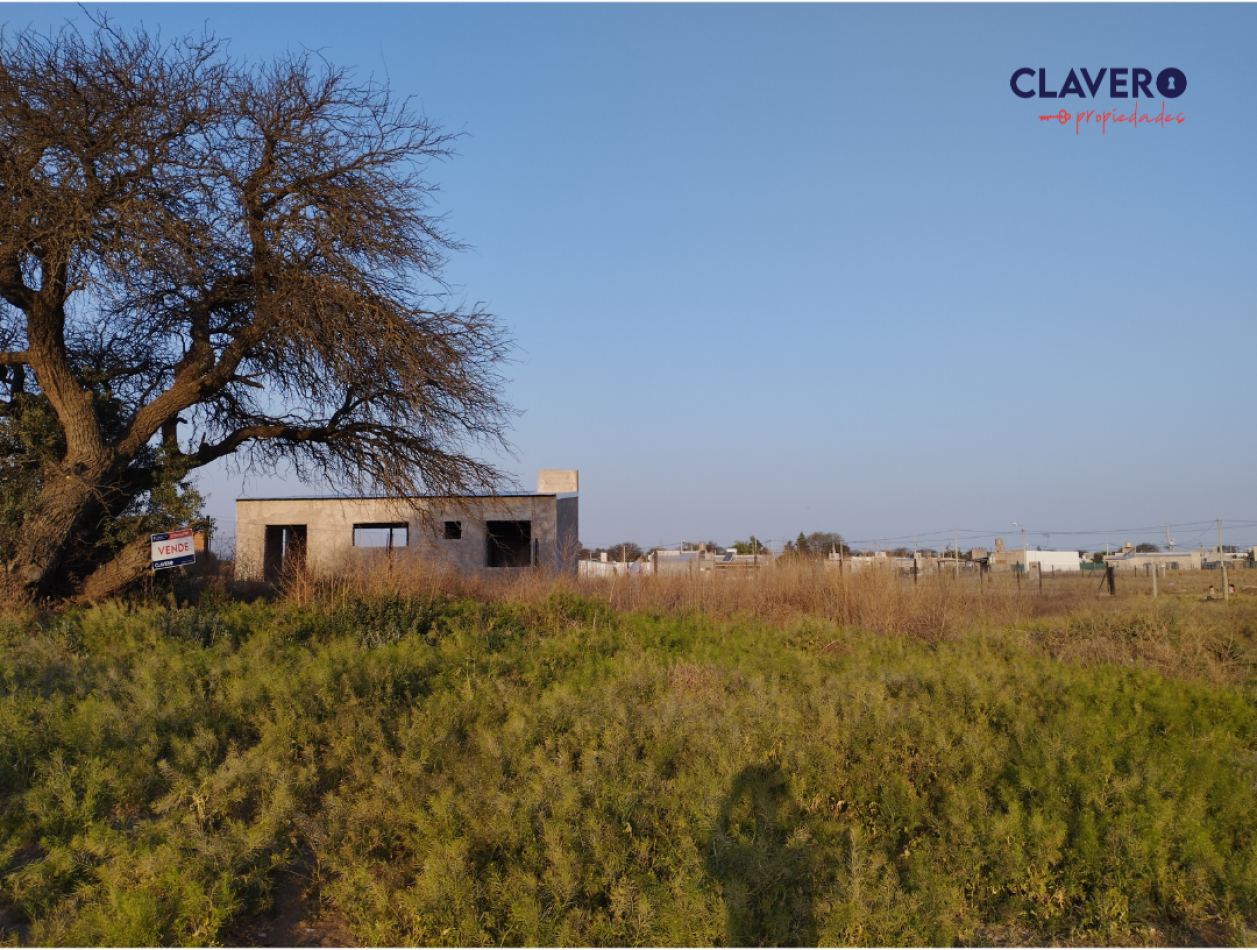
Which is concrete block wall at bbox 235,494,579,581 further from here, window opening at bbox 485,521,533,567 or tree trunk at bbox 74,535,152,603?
tree trunk at bbox 74,535,152,603

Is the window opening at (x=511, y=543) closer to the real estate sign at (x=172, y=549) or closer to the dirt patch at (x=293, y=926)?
the real estate sign at (x=172, y=549)

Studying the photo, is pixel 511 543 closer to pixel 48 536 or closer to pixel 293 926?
pixel 48 536

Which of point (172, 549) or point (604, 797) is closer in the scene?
point (604, 797)

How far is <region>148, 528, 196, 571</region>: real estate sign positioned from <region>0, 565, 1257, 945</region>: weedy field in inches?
73.2

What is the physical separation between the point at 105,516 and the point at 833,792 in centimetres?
1092

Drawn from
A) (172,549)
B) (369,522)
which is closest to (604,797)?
(172,549)

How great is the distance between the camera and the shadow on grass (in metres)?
4.48

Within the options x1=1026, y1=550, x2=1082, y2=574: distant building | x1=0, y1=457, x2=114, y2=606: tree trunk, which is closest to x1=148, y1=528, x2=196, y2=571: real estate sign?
x1=0, y1=457, x2=114, y2=606: tree trunk

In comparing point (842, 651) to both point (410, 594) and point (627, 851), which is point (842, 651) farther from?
point (627, 851)

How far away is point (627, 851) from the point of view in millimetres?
4973

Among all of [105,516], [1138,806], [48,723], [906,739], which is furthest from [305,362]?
[1138,806]

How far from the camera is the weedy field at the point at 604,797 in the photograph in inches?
181

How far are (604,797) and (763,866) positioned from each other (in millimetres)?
1181

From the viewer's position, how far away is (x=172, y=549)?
11.8 metres
